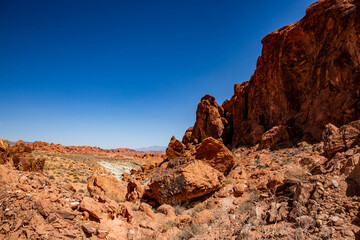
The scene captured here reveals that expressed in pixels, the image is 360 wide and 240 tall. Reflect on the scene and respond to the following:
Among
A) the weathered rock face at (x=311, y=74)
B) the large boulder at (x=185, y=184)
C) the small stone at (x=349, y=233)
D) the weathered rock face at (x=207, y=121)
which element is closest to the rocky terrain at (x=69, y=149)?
the weathered rock face at (x=207, y=121)

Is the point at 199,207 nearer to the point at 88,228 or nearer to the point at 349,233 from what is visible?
the point at 88,228

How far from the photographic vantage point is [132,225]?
18.2ft

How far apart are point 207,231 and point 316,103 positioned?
13841mm

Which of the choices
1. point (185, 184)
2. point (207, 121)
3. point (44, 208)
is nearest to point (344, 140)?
point (185, 184)

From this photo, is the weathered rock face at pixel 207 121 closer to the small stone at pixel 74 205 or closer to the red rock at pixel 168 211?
the red rock at pixel 168 211

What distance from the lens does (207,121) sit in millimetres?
27453

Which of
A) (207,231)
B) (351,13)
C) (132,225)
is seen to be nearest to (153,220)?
(132,225)

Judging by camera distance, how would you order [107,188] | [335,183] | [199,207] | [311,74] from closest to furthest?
[335,183], [199,207], [107,188], [311,74]

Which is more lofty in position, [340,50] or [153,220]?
[340,50]

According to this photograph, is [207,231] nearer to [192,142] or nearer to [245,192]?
[245,192]

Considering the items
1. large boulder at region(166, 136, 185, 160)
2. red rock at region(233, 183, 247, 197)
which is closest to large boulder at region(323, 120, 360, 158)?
red rock at region(233, 183, 247, 197)

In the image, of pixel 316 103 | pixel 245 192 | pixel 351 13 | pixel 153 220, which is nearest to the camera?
pixel 153 220

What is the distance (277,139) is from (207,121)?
1418 centimetres

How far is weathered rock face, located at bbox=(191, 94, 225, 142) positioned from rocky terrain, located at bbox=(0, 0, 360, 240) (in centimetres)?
834
